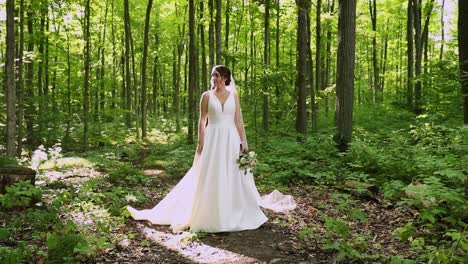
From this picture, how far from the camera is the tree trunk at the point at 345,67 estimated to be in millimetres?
9398

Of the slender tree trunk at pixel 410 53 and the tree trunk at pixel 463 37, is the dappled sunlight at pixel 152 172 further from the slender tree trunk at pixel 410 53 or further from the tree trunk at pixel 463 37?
the slender tree trunk at pixel 410 53

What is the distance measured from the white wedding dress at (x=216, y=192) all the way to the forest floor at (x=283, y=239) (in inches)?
7.3

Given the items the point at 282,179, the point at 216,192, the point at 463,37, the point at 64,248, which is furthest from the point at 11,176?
the point at 463,37

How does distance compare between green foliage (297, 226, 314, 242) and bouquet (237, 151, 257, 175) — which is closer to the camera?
green foliage (297, 226, 314, 242)

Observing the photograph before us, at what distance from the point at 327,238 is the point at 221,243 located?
1.35 m

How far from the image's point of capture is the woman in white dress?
225 inches

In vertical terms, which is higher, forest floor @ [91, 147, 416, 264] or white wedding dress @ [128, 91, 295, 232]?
white wedding dress @ [128, 91, 295, 232]

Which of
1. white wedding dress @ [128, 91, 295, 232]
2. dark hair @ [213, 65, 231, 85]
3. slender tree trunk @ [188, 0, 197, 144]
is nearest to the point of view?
white wedding dress @ [128, 91, 295, 232]

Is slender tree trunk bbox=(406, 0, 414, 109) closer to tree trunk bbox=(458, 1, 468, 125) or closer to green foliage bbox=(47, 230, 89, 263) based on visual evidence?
tree trunk bbox=(458, 1, 468, 125)

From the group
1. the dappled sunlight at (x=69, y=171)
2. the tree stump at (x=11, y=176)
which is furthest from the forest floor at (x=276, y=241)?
the dappled sunlight at (x=69, y=171)

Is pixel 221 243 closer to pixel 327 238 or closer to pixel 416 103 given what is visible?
pixel 327 238

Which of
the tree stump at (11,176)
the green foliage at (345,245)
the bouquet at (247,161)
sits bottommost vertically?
the green foliage at (345,245)

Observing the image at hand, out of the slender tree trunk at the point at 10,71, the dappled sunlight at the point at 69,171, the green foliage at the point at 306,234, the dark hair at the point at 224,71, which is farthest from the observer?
the slender tree trunk at the point at 10,71

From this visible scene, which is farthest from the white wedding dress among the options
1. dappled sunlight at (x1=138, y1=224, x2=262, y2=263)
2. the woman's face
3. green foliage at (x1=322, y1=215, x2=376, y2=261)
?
green foliage at (x1=322, y1=215, x2=376, y2=261)
